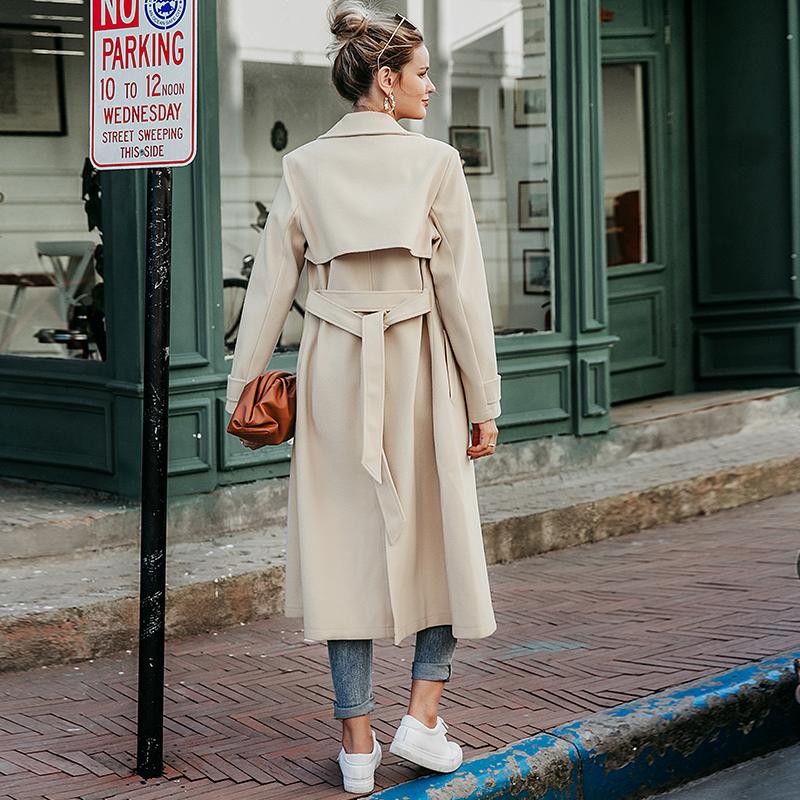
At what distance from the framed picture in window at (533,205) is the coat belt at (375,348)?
159 inches

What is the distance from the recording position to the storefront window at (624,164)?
8734 millimetres

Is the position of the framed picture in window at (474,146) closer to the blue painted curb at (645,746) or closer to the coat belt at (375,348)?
the blue painted curb at (645,746)

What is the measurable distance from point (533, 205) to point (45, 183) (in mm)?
2487

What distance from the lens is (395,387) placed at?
3.76 m

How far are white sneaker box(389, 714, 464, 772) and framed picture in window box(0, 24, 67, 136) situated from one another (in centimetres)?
385

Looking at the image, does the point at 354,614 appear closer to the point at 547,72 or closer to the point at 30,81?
the point at 30,81

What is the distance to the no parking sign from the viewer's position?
380cm

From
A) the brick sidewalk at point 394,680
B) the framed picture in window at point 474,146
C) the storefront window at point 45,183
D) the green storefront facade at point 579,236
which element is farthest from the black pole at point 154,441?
the framed picture in window at point 474,146

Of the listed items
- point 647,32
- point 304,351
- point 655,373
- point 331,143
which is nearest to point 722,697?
point 304,351

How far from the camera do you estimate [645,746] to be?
14.3ft

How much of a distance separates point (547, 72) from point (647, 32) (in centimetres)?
137

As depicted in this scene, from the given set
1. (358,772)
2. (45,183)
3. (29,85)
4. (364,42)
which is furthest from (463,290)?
(29,85)

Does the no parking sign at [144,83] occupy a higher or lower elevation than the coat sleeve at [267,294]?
higher

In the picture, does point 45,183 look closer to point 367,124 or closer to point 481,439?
point 367,124
